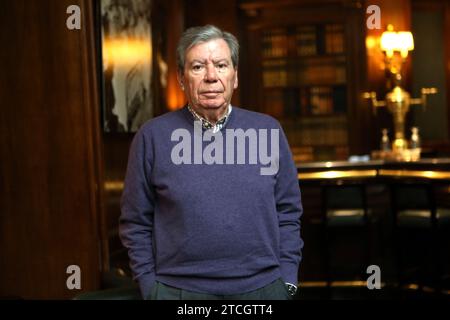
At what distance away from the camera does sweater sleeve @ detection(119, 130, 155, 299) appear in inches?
83.0

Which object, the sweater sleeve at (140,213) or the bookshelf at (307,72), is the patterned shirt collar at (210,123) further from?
the bookshelf at (307,72)

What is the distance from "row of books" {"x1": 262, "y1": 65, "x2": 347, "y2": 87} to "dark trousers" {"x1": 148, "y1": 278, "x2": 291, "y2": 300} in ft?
22.7

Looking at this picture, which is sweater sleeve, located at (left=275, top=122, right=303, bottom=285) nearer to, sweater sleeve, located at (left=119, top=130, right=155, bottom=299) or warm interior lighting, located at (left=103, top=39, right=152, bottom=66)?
sweater sleeve, located at (left=119, top=130, right=155, bottom=299)

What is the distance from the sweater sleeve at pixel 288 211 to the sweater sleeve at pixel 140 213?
39 centimetres

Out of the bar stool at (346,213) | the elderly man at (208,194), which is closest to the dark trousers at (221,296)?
the elderly man at (208,194)

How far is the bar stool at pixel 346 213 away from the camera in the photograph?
555 cm

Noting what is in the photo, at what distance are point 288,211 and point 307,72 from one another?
683 cm

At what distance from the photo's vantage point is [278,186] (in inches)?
87.1

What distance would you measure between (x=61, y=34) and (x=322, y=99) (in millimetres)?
5528

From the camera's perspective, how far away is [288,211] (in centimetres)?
224

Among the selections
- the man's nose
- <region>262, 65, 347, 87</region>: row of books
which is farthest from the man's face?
<region>262, 65, 347, 87</region>: row of books

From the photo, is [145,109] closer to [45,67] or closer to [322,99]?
[45,67]

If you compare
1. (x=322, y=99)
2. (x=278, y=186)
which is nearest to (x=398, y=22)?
(x=322, y=99)

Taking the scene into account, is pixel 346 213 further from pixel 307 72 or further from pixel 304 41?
pixel 304 41
